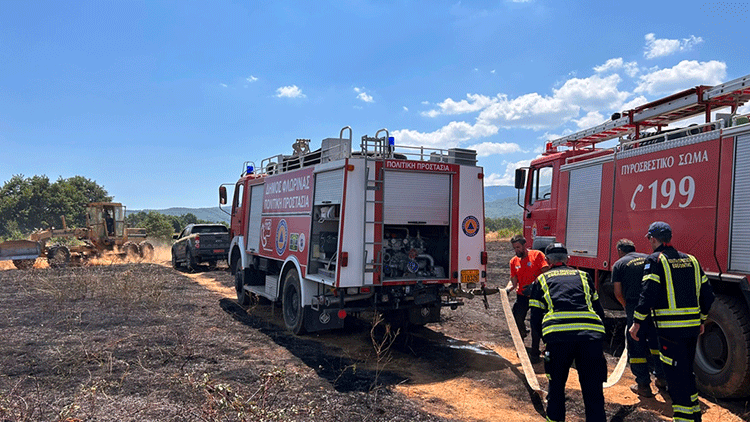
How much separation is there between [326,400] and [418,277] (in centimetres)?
295

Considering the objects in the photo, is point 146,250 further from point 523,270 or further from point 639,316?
point 639,316

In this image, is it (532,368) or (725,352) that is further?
(532,368)

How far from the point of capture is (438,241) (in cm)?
820

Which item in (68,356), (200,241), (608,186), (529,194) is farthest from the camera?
(200,241)

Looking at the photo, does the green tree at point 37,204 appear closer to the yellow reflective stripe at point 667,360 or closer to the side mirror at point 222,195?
the side mirror at point 222,195

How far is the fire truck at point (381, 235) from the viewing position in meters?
7.11

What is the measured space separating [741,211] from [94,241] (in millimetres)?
24846

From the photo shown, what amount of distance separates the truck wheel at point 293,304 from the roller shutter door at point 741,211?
5824mm

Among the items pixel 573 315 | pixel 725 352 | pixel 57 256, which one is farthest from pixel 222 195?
pixel 57 256

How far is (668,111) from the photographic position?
308 inches

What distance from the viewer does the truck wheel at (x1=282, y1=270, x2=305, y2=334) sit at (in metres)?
8.24

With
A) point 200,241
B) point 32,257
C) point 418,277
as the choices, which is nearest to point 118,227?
point 32,257

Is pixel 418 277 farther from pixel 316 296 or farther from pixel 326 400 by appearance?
pixel 326 400

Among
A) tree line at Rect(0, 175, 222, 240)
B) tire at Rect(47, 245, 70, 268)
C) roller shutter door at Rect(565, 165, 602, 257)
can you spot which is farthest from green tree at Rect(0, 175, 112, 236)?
roller shutter door at Rect(565, 165, 602, 257)
